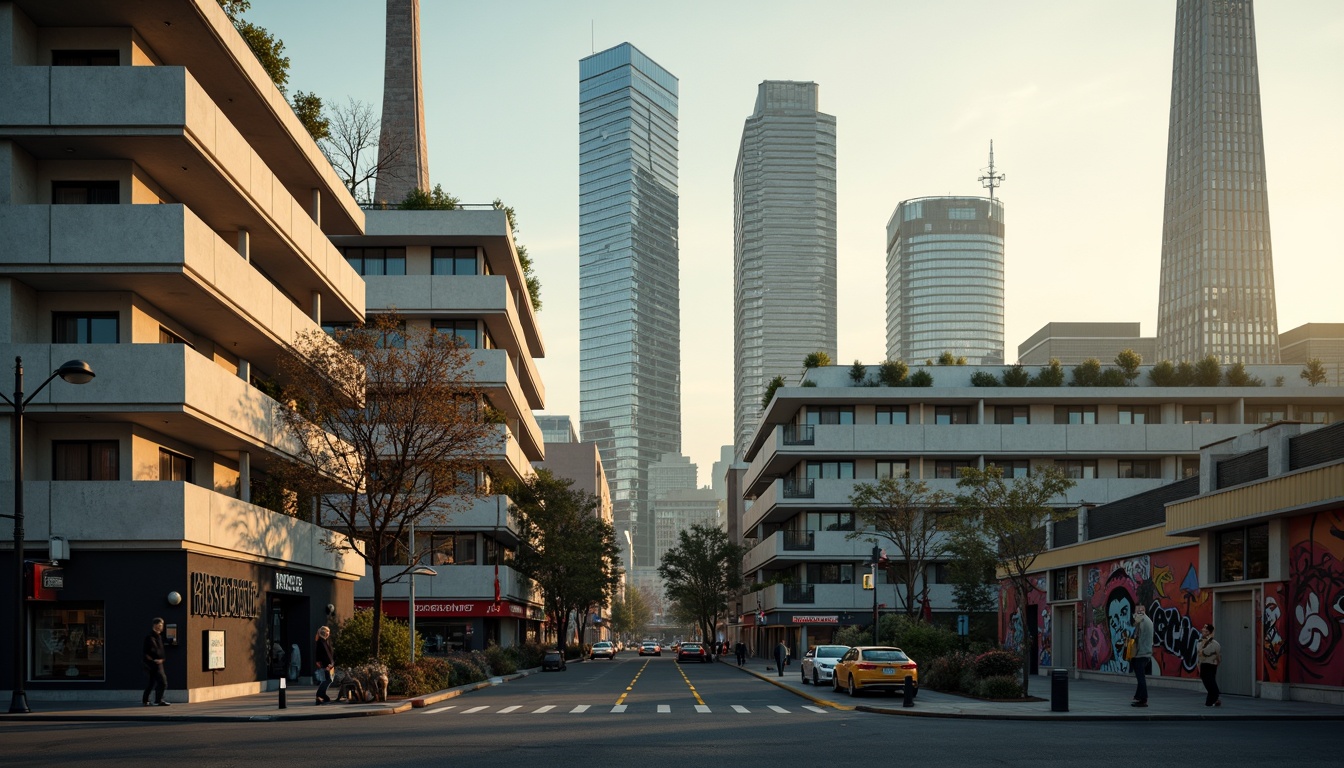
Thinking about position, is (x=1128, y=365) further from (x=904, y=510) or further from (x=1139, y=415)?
(x=904, y=510)

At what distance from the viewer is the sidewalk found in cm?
2462

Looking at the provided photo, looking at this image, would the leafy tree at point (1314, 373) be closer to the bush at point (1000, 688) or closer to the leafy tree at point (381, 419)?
the bush at point (1000, 688)

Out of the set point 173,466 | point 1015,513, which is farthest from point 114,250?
point 1015,513

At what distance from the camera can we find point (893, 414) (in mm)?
81688

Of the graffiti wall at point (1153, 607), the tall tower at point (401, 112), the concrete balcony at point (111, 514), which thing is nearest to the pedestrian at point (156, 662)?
the concrete balcony at point (111, 514)

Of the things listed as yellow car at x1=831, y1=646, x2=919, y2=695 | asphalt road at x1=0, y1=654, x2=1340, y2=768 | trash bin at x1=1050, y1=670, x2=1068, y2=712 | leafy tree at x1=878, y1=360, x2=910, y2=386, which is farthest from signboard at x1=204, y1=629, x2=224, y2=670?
leafy tree at x1=878, y1=360, x2=910, y2=386

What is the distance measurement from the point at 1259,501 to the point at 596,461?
144792 mm

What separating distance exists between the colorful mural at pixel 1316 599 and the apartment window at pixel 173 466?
2802cm

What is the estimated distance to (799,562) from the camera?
A: 83000 mm

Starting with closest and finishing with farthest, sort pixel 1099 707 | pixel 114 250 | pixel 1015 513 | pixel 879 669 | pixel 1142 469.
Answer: pixel 1099 707
pixel 114 250
pixel 879 669
pixel 1015 513
pixel 1142 469

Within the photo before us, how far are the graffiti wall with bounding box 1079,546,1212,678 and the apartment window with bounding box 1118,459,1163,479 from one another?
3728 centimetres

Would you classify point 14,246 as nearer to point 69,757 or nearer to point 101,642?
point 101,642

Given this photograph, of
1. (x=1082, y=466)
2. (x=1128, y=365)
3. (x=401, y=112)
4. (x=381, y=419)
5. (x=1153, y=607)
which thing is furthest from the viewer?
(x=1128, y=365)

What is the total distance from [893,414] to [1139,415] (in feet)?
52.1
